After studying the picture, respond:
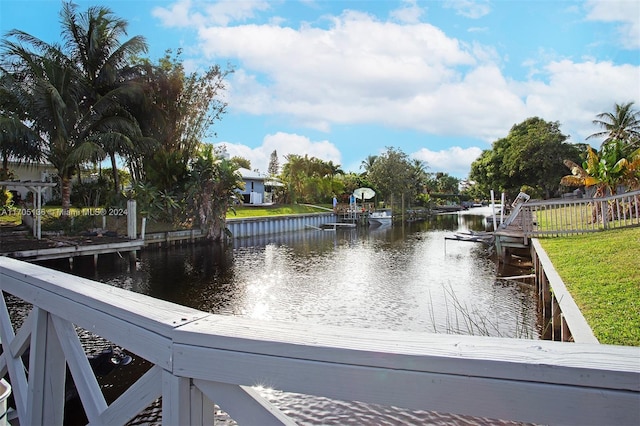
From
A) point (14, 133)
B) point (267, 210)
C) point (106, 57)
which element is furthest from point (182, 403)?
point (267, 210)

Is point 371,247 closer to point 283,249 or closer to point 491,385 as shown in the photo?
point 283,249

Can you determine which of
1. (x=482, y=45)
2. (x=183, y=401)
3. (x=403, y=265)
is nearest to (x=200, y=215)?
(x=403, y=265)

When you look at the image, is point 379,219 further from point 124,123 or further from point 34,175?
point 34,175

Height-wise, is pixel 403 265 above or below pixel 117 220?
below

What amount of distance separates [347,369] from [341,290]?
1088cm

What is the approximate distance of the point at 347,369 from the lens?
933mm

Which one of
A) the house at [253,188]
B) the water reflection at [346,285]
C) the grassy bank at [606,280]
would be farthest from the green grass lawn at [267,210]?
the grassy bank at [606,280]

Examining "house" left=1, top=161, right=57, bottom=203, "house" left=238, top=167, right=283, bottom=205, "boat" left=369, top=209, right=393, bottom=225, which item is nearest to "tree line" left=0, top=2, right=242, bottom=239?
"house" left=1, top=161, right=57, bottom=203

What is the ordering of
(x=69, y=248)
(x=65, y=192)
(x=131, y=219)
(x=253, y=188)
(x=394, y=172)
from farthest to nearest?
(x=394, y=172) → (x=253, y=188) → (x=65, y=192) → (x=131, y=219) → (x=69, y=248)

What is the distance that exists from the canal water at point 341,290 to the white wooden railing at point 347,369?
3.24 meters

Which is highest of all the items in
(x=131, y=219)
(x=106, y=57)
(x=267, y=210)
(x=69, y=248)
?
(x=106, y=57)

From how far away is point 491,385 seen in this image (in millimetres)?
823

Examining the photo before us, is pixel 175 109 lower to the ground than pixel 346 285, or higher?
higher

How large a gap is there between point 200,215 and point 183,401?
2256cm
